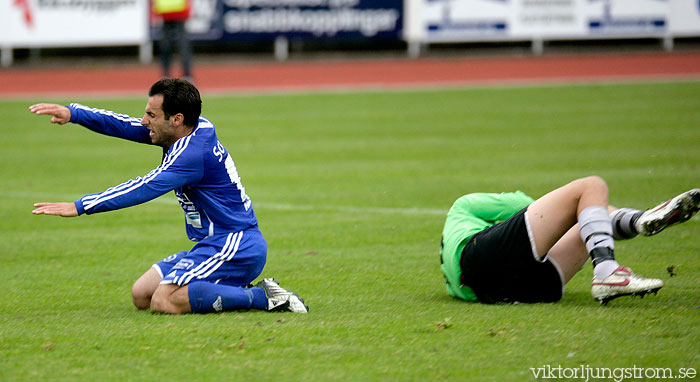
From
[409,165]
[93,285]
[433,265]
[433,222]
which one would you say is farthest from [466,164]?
[93,285]

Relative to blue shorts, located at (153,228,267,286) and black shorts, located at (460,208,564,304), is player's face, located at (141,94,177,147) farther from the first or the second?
black shorts, located at (460,208,564,304)

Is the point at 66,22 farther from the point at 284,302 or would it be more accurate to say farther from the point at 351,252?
the point at 284,302

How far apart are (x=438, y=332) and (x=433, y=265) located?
76.0 inches

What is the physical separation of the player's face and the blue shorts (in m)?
0.60

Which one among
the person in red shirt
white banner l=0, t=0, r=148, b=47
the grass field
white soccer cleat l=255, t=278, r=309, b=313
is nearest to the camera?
the grass field

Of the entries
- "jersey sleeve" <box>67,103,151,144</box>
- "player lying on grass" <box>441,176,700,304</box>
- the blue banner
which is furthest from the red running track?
"player lying on grass" <box>441,176,700,304</box>

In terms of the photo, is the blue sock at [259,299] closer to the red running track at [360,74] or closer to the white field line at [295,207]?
the white field line at [295,207]

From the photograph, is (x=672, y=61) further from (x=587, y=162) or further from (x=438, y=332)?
(x=438, y=332)

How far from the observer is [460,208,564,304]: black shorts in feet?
16.6

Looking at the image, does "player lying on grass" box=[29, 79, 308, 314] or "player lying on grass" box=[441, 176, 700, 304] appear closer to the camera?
"player lying on grass" box=[441, 176, 700, 304]

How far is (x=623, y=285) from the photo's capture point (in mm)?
4859

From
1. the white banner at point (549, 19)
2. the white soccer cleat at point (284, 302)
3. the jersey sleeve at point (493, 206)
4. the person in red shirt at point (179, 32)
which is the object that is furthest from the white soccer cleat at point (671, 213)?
the white banner at point (549, 19)

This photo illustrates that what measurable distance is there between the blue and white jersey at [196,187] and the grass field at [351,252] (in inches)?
21.4

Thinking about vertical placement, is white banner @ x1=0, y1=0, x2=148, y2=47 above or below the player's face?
below
